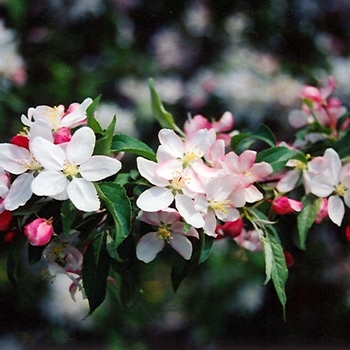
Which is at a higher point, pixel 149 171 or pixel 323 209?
pixel 149 171

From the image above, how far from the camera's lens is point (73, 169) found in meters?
0.76

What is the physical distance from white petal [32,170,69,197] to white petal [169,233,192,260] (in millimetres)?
140

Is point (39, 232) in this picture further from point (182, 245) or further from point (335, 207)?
point (335, 207)

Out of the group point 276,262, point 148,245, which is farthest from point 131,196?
point 276,262

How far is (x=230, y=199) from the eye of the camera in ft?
2.70

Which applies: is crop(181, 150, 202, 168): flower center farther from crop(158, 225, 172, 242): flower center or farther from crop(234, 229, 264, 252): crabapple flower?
crop(234, 229, 264, 252): crabapple flower

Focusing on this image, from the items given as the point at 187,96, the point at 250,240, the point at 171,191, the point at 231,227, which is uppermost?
the point at 171,191

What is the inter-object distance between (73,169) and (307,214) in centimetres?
32

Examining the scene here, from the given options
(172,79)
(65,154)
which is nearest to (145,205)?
(65,154)

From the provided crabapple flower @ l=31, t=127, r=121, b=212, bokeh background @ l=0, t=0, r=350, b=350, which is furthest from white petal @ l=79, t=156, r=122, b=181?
bokeh background @ l=0, t=0, r=350, b=350

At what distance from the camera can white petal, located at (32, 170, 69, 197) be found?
0.73 meters

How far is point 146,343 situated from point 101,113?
0.48 meters

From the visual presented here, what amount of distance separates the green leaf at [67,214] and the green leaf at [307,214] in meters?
0.30

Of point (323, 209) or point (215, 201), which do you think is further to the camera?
point (323, 209)
